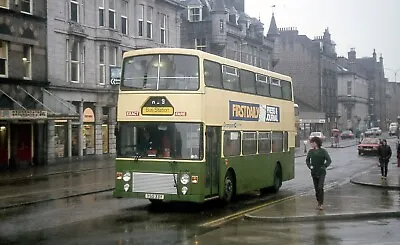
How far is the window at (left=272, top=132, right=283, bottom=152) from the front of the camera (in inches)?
828

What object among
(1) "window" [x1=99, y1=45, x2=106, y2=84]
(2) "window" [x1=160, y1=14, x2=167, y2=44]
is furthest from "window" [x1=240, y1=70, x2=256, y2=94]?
(2) "window" [x1=160, y1=14, x2=167, y2=44]

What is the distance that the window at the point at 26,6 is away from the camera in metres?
A: 35.7

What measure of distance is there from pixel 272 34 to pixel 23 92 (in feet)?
160

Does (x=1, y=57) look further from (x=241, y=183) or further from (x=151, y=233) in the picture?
(x=151, y=233)

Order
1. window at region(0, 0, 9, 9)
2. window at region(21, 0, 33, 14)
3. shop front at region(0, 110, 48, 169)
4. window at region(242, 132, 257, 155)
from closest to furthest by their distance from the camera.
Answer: window at region(242, 132, 257, 155)
shop front at region(0, 110, 48, 169)
window at region(0, 0, 9, 9)
window at region(21, 0, 33, 14)

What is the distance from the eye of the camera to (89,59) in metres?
42.4

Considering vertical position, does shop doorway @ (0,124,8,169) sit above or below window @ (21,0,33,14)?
below

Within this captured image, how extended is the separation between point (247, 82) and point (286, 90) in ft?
13.1

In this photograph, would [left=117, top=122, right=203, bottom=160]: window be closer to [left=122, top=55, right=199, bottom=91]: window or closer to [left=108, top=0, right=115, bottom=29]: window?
[left=122, top=55, right=199, bottom=91]: window

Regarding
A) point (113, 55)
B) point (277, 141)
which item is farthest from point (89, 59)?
point (277, 141)

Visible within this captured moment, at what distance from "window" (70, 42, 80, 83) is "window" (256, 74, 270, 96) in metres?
23.4

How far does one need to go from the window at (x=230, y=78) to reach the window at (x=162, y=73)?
5.46 feet

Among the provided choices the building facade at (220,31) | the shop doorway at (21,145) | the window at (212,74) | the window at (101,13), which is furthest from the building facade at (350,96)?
the window at (212,74)

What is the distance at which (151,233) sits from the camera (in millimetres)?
12680
